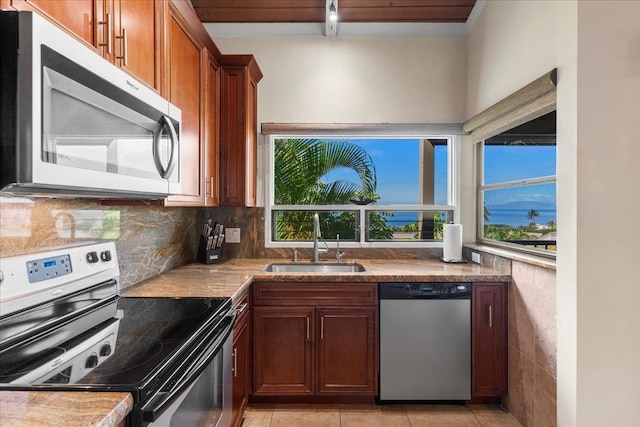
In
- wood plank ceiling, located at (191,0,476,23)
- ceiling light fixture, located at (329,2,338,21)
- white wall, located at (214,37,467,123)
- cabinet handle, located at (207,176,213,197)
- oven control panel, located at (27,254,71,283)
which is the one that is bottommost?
oven control panel, located at (27,254,71,283)

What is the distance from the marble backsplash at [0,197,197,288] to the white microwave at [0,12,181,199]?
37cm

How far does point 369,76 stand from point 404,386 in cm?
235

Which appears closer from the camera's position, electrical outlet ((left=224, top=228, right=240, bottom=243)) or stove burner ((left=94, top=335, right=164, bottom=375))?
stove burner ((left=94, top=335, right=164, bottom=375))

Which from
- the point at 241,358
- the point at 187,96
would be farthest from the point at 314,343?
the point at 187,96

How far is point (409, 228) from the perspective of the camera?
3230mm

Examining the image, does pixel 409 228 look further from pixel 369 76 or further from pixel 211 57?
pixel 211 57

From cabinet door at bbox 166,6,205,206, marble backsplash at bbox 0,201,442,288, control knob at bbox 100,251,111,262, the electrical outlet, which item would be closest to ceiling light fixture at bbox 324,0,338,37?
cabinet door at bbox 166,6,205,206

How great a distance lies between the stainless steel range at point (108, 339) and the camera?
922 mm

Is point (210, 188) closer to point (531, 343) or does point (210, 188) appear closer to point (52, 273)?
point (52, 273)

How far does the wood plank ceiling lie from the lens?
290 centimetres

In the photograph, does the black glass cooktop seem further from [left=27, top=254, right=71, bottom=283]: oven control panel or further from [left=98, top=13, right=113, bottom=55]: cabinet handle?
[left=98, top=13, right=113, bottom=55]: cabinet handle

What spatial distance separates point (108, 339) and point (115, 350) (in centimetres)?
12

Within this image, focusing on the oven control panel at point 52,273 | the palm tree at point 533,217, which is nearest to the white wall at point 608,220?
the palm tree at point 533,217

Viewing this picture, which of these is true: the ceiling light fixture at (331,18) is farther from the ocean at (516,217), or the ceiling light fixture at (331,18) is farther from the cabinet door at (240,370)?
the cabinet door at (240,370)
